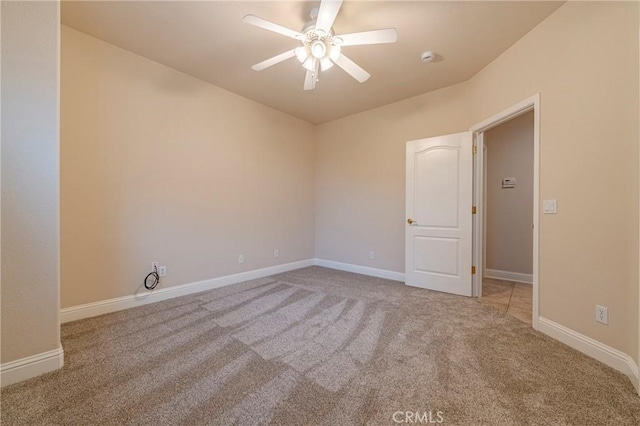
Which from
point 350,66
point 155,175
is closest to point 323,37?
point 350,66

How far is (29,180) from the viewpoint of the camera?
1568mm

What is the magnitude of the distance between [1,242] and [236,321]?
1.65 meters

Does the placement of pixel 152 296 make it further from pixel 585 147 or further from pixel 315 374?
pixel 585 147

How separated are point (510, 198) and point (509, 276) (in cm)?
125

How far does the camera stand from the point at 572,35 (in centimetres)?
199

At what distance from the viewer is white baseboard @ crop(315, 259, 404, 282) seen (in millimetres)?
3906

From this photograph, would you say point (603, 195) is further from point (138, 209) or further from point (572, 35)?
point (138, 209)

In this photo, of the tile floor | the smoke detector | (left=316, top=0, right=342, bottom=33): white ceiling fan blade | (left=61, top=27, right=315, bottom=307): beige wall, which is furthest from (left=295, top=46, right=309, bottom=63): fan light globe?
the tile floor

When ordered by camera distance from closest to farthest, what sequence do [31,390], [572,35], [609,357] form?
[31,390] → [609,357] → [572,35]

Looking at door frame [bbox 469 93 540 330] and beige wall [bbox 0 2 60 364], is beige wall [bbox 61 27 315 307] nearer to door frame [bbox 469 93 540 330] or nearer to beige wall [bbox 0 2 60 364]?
beige wall [bbox 0 2 60 364]

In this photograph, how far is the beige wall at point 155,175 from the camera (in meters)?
2.39

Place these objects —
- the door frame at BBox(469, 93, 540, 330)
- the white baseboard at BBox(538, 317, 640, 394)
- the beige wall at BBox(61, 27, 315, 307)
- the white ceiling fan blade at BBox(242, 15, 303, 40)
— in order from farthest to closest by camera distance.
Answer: the beige wall at BBox(61, 27, 315, 307), the door frame at BBox(469, 93, 540, 330), the white ceiling fan blade at BBox(242, 15, 303, 40), the white baseboard at BBox(538, 317, 640, 394)

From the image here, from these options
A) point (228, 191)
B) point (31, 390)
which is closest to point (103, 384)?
point (31, 390)

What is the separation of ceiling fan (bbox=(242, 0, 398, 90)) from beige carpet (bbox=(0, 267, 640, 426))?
90.6 inches
